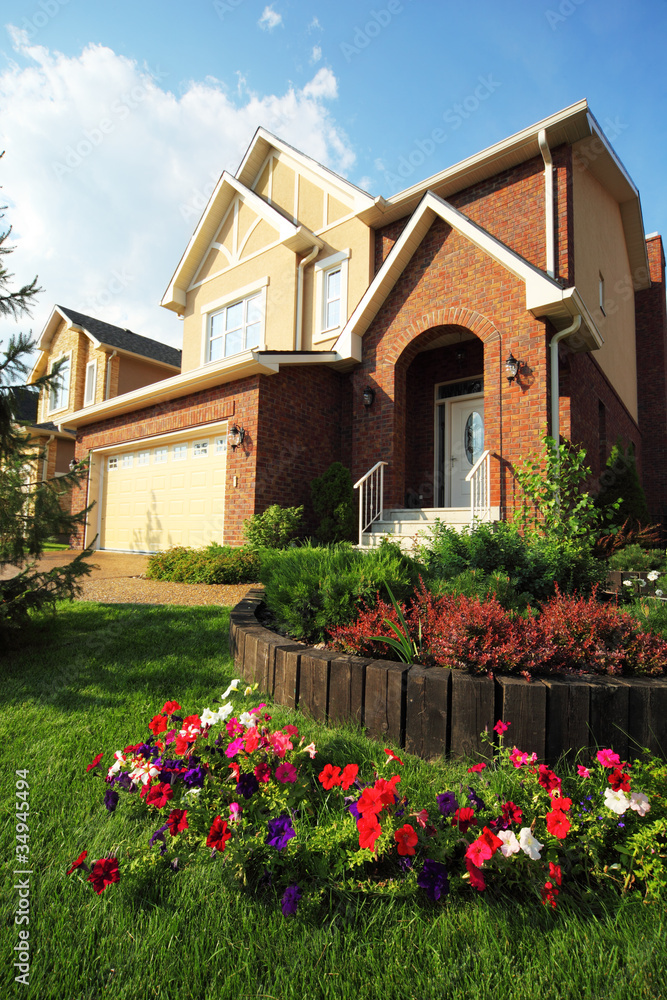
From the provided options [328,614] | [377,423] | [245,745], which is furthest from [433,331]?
[245,745]

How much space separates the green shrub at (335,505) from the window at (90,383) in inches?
522

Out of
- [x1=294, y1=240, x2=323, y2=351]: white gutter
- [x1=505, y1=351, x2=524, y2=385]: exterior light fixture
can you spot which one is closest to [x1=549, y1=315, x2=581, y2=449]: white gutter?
[x1=505, y1=351, x2=524, y2=385]: exterior light fixture

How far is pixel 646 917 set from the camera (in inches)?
54.6

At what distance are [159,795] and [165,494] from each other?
9.61 meters

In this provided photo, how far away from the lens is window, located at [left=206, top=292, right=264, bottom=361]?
41.0ft

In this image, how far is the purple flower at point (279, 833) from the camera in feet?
4.63

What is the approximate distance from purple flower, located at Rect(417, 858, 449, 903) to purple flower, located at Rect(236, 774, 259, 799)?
576mm

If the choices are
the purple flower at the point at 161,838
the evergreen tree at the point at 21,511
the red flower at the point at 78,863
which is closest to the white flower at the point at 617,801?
the purple flower at the point at 161,838

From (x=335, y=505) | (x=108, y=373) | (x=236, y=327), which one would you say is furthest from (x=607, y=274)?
(x=108, y=373)

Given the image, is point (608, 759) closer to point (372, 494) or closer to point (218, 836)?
point (218, 836)

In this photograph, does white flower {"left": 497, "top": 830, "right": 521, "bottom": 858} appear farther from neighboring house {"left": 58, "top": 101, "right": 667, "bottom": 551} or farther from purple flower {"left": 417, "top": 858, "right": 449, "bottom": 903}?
neighboring house {"left": 58, "top": 101, "right": 667, "bottom": 551}

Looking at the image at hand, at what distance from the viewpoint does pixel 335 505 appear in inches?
336

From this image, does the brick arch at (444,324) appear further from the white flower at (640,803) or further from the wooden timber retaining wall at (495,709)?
the white flower at (640,803)

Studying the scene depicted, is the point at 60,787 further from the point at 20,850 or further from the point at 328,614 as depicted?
the point at 328,614
